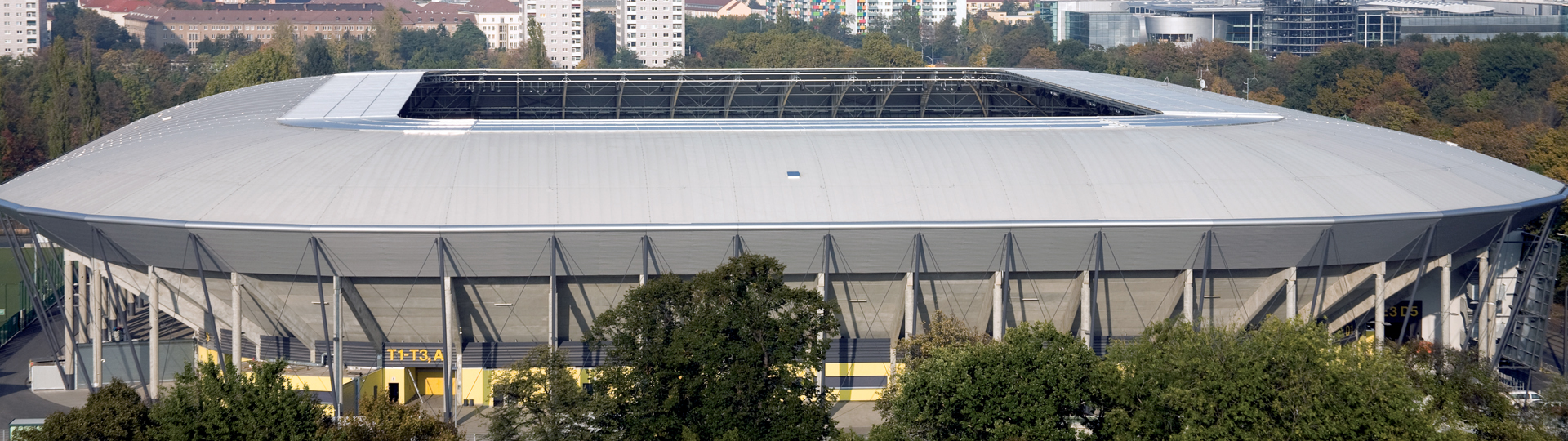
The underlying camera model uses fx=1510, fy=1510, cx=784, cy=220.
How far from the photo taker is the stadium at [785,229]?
1962 inches

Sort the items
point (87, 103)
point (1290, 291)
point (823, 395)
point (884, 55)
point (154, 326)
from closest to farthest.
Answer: point (823, 395), point (1290, 291), point (154, 326), point (87, 103), point (884, 55)

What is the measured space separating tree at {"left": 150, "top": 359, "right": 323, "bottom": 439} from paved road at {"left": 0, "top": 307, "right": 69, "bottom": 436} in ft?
63.2

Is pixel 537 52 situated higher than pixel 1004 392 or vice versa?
pixel 537 52

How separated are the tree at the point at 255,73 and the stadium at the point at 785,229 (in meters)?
81.4

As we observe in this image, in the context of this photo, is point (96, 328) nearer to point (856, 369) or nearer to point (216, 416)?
point (216, 416)

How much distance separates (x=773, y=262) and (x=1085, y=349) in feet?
27.6

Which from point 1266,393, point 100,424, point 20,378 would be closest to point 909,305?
point 1266,393

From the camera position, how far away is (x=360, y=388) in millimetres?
52344

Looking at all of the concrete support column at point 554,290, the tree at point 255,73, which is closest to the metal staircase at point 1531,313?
the concrete support column at point 554,290

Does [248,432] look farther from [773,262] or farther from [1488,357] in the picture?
[1488,357]

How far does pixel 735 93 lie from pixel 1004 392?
169 ft

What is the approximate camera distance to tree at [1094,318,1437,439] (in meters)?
34.8

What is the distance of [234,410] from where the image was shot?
35.8m

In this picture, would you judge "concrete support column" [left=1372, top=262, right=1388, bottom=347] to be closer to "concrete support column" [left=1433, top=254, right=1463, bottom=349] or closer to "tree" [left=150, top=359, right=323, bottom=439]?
"concrete support column" [left=1433, top=254, right=1463, bottom=349]
